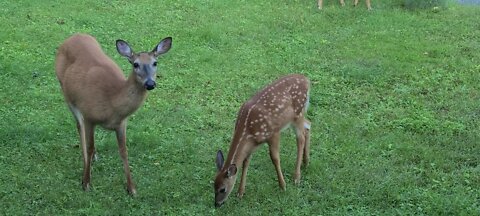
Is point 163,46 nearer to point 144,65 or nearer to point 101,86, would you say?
point 144,65

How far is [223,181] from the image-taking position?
568 centimetres

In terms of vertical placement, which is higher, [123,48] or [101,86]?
[123,48]

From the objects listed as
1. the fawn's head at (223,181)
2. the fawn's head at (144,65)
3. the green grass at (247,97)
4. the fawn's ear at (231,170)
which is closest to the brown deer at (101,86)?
the fawn's head at (144,65)

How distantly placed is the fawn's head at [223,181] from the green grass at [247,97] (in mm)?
124

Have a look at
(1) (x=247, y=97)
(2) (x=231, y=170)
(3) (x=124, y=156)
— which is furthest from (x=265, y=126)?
(1) (x=247, y=97)

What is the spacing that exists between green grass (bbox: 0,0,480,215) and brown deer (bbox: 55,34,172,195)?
1.37ft

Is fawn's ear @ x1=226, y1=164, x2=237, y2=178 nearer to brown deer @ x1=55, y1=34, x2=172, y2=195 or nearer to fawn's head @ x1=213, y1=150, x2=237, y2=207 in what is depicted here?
fawn's head @ x1=213, y1=150, x2=237, y2=207

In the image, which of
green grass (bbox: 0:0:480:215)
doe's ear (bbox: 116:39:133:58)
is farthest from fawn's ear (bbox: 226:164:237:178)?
doe's ear (bbox: 116:39:133:58)

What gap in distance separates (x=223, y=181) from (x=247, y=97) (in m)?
2.49

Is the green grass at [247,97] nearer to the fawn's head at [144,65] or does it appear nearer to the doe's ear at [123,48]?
the fawn's head at [144,65]

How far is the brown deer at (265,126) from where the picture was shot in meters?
5.73

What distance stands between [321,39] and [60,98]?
3.99 m

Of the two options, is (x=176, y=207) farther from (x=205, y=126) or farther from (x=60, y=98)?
(x=60, y=98)

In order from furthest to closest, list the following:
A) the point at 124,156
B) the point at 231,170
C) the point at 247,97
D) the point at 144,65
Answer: the point at 247,97, the point at 124,156, the point at 231,170, the point at 144,65
